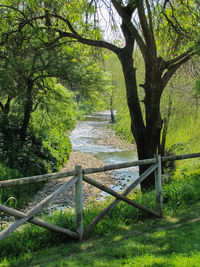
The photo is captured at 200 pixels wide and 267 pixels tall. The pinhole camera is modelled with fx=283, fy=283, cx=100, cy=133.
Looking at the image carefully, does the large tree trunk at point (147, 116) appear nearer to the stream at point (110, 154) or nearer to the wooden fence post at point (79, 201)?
the wooden fence post at point (79, 201)

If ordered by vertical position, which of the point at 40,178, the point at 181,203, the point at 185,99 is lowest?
the point at 181,203

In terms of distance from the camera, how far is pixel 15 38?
397 inches

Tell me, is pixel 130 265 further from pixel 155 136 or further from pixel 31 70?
pixel 31 70

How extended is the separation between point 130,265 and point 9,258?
167 cm

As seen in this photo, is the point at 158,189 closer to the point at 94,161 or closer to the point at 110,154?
the point at 94,161

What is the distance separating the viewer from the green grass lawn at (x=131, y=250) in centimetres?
343

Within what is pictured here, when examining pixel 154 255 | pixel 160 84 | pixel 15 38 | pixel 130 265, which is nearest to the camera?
pixel 130 265

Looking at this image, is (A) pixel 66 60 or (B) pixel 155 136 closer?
(B) pixel 155 136

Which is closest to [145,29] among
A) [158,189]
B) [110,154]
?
[158,189]

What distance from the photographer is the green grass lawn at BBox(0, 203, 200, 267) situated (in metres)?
3.43

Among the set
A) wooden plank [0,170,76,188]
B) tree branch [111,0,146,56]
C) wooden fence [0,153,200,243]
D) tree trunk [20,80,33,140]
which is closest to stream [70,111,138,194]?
tree trunk [20,80,33,140]

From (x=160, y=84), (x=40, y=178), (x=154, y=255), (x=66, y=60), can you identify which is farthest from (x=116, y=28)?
(x=154, y=255)

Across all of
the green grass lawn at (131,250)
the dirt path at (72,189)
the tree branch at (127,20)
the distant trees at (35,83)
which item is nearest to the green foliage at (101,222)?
the green grass lawn at (131,250)

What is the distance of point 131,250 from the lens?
3.80m
